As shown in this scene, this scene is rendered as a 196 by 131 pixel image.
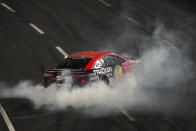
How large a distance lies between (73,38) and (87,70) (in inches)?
343

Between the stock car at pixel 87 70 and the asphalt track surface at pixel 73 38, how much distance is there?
98cm

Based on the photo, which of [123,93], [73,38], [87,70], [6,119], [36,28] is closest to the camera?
[6,119]

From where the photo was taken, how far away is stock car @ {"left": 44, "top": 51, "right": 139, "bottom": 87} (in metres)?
10.6

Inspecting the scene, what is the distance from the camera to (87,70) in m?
10.8

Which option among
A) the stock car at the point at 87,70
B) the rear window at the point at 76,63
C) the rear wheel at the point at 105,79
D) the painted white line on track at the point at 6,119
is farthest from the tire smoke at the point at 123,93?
the painted white line on track at the point at 6,119

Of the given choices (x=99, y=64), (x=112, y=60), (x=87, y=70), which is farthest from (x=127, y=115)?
(x=112, y=60)

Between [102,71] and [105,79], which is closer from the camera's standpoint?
[102,71]

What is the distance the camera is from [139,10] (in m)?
23.6

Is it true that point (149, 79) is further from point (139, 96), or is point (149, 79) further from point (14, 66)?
point (14, 66)

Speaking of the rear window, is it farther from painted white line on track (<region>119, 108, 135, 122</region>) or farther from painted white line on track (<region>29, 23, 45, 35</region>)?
painted white line on track (<region>29, 23, 45, 35</region>)

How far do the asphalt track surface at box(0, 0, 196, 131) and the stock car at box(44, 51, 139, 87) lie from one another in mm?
978

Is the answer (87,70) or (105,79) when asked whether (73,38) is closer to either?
(105,79)

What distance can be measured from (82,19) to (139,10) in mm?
4019

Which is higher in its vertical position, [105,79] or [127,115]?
[105,79]
